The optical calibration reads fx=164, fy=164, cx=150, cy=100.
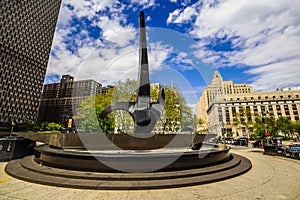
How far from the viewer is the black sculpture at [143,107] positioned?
11977 millimetres

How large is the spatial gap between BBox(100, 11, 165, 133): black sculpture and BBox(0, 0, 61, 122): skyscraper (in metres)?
76.7

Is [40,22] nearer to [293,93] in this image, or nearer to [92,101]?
[92,101]

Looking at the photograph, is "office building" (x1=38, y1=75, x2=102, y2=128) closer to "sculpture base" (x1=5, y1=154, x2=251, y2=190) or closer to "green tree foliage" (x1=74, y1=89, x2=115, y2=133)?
"green tree foliage" (x1=74, y1=89, x2=115, y2=133)

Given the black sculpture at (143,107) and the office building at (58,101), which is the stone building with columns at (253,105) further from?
the black sculpture at (143,107)

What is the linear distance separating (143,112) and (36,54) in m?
90.6

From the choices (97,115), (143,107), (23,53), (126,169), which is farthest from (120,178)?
(23,53)

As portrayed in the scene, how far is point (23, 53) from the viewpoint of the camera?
243 feet

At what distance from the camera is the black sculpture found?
39.3ft

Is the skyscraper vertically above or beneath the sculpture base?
above

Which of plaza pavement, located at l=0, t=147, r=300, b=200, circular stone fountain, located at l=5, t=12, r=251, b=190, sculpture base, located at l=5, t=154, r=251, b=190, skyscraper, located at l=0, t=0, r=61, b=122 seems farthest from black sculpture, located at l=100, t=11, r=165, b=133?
skyscraper, located at l=0, t=0, r=61, b=122

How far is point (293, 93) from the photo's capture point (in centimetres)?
8750

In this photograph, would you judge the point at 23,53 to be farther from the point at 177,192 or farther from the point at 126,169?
the point at 177,192

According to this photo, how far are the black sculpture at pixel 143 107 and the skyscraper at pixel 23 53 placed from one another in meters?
76.7

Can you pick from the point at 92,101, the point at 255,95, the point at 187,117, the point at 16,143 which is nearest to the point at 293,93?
the point at 255,95
